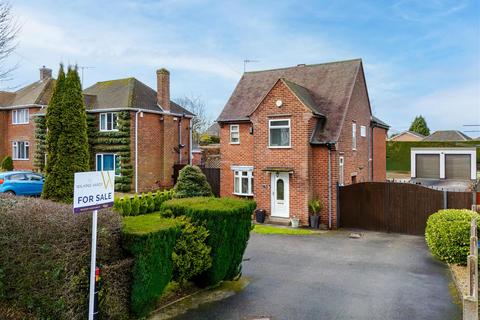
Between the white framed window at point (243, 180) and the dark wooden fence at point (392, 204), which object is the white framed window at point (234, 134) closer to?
the white framed window at point (243, 180)

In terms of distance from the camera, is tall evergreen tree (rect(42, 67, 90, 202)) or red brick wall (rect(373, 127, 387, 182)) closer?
tall evergreen tree (rect(42, 67, 90, 202))

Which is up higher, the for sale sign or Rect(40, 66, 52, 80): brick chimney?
Rect(40, 66, 52, 80): brick chimney

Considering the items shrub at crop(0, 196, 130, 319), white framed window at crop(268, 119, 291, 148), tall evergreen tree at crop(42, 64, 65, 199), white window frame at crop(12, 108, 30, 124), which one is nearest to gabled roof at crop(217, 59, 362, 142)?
white framed window at crop(268, 119, 291, 148)

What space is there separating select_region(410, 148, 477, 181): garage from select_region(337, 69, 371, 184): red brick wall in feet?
44.2

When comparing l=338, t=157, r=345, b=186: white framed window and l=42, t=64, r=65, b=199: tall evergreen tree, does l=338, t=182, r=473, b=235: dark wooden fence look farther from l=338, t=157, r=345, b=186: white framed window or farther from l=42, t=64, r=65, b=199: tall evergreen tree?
l=42, t=64, r=65, b=199: tall evergreen tree

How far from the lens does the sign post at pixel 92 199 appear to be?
5.59 metres

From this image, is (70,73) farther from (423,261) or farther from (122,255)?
(423,261)

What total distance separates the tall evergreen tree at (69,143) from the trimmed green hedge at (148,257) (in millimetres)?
6446

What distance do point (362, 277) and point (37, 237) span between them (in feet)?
26.3

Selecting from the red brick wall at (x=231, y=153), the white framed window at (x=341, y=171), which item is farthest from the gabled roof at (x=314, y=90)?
the white framed window at (x=341, y=171)

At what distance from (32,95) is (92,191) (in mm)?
32040

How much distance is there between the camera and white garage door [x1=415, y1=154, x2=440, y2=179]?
33.6 m

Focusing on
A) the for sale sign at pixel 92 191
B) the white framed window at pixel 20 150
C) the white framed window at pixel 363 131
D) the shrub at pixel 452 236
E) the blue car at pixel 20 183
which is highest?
the white framed window at pixel 363 131

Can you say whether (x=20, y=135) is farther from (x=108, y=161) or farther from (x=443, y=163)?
(x=443, y=163)
